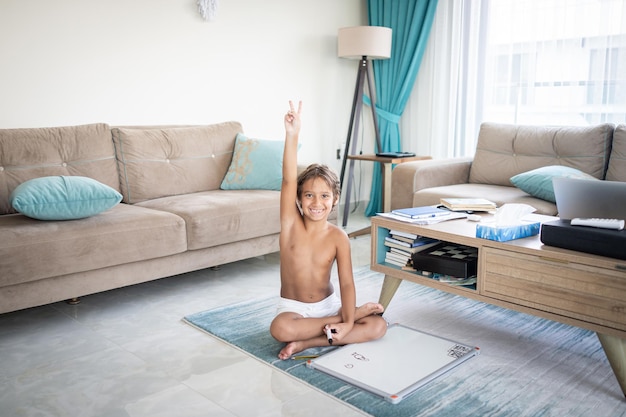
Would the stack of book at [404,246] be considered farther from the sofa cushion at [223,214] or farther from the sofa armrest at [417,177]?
the sofa armrest at [417,177]

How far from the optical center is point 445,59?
452 centimetres

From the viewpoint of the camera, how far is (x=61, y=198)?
2537mm

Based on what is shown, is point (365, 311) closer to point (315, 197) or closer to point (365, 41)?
point (315, 197)

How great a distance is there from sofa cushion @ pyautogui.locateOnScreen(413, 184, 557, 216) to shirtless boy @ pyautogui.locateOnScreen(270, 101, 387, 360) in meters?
1.28

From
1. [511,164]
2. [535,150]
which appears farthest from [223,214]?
[535,150]

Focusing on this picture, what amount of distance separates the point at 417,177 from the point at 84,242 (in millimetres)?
1934

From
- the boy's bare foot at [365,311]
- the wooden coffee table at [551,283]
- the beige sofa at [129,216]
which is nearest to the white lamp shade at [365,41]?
the beige sofa at [129,216]

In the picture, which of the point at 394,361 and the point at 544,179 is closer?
the point at 394,361

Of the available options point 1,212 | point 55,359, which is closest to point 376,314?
point 55,359

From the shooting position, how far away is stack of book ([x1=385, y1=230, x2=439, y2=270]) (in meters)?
2.43

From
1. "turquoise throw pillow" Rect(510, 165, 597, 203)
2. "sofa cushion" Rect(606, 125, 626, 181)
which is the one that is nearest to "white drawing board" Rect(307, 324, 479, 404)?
"turquoise throw pillow" Rect(510, 165, 597, 203)

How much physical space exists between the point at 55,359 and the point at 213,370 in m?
0.61

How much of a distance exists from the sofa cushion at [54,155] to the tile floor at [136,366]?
65 centimetres

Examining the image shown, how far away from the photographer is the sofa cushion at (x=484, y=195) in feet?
10.1
